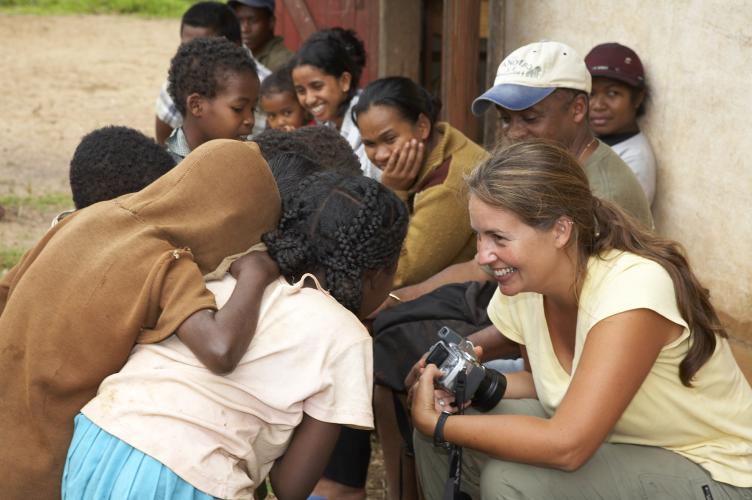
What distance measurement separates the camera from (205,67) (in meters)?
4.33

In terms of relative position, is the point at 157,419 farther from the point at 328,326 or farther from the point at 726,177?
the point at 726,177

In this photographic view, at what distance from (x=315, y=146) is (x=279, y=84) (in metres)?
1.89

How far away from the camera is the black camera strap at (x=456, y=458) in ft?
8.98

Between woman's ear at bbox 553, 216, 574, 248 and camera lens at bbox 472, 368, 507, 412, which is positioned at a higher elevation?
woman's ear at bbox 553, 216, 574, 248

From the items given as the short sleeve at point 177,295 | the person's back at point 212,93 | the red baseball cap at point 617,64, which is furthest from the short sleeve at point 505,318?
the person's back at point 212,93

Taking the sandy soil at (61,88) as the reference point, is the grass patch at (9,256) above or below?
above

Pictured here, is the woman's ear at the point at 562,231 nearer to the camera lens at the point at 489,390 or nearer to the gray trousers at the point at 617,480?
the camera lens at the point at 489,390

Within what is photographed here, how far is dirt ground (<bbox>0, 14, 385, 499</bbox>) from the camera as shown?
9125 mm

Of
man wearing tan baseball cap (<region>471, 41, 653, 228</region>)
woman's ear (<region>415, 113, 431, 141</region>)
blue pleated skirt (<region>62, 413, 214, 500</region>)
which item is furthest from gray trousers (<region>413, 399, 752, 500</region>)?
woman's ear (<region>415, 113, 431, 141</region>)

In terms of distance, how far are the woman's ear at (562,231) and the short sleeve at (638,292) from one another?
15cm

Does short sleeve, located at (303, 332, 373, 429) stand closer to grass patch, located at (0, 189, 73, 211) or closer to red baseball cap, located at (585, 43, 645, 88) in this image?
red baseball cap, located at (585, 43, 645, 88)

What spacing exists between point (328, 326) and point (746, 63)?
7.24 feet

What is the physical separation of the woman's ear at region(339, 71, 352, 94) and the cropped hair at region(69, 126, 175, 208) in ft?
6.83

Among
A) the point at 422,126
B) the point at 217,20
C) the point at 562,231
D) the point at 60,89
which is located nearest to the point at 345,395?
the point at 562,231
